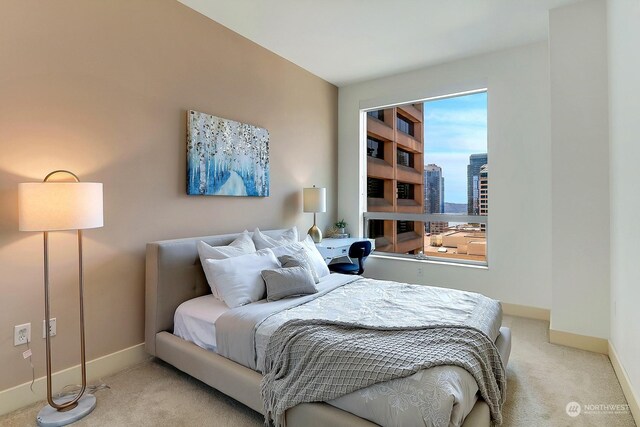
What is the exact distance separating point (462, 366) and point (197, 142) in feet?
8.76

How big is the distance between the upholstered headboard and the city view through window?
9.73 feet

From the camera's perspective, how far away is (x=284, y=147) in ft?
13.4

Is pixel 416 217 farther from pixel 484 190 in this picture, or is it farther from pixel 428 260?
pixel 484 190

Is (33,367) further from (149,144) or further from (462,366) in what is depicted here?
(462,366)

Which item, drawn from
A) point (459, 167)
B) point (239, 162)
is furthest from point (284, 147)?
point (459, 167)

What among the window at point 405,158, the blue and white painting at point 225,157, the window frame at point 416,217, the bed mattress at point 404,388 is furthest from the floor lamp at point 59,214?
the window at point 405,158

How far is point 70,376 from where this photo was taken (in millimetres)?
2328

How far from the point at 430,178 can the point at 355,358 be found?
3.46 meters

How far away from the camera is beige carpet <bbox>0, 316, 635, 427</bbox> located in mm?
1963

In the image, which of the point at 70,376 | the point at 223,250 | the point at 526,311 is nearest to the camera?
the point at 70,376

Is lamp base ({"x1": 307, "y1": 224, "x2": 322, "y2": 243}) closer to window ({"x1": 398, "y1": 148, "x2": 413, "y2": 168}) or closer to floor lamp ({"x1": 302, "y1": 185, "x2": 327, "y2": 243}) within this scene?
floor lamp ({"x1": 302, "y1": 185, "x2": 327, "y2": 243})

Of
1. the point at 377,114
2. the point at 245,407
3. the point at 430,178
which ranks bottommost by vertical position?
the point at 245,407

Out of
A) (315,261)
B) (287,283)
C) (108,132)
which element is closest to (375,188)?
(315,261)

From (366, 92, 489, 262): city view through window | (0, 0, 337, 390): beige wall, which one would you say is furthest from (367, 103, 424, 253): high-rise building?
(0, 0, 337, 390): beige wall
